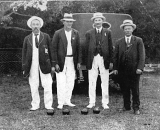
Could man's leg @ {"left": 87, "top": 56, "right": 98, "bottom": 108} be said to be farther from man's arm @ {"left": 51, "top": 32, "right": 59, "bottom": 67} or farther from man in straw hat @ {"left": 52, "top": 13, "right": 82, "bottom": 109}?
man's arm @ {"left": 51, "top": 32, "right": 59, "bottom": 67}

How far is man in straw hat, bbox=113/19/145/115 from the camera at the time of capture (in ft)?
19.9

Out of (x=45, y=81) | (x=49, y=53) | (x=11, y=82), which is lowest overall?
(x=11, y=82)

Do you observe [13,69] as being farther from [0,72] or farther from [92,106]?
[92,106]

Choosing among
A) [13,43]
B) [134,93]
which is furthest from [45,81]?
[13,43]

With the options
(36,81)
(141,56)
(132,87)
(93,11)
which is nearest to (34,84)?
(36,81)

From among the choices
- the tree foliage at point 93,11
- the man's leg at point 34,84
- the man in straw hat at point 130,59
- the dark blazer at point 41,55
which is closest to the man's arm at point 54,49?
the dark blazer at point 41,55

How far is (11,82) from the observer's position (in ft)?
35.0

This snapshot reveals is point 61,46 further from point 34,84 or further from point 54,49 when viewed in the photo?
point 34,84

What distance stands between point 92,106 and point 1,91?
3.50 m

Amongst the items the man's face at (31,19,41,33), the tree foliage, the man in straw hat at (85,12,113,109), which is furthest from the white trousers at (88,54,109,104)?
the tree foliage

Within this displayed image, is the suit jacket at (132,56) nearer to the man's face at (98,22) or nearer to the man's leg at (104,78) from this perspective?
the man's leg at (104,78)

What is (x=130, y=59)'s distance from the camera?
609 cm

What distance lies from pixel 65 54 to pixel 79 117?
147cm

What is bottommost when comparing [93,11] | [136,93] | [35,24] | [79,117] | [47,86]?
[79,117]
